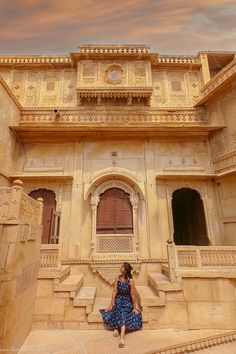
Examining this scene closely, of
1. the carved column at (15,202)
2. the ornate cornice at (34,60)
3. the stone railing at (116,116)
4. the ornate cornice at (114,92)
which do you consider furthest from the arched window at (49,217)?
the ornate cornice at (34,60)

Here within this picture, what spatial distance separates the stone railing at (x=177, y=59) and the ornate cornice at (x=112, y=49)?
47.4 inches

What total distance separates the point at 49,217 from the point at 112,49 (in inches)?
357

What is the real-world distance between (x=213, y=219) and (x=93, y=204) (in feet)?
16.3

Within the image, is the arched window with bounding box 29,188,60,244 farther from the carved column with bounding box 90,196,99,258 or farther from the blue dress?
the blue dress

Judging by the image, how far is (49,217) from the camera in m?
8.10

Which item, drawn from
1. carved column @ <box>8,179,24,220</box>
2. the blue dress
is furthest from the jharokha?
carved column @ <box>8,179,24,220</box>

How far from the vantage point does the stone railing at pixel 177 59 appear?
450 inches

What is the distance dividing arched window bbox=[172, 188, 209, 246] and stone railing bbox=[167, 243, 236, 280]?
269 centimetres

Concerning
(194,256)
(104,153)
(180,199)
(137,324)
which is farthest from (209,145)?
(137,324)

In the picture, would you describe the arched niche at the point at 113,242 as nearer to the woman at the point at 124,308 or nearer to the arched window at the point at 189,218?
the woman at the point at 124,308


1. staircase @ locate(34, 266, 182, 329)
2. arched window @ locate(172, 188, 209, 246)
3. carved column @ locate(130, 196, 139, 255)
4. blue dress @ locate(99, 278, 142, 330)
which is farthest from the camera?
arched window @ locate(172, 188, 209, 246)

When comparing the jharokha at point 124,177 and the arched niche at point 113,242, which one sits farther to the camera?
→ the arched niche at point 113,242

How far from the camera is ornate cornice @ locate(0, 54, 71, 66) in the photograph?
11.2m

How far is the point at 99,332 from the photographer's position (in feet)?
15.1
